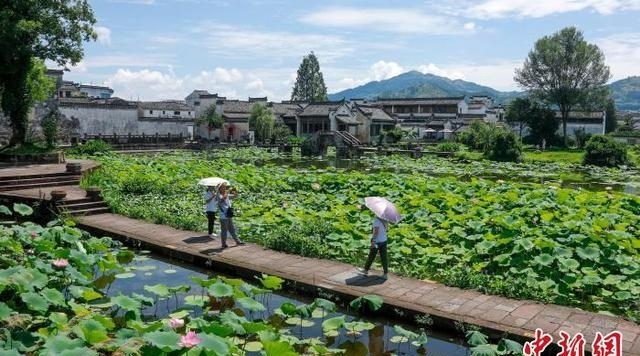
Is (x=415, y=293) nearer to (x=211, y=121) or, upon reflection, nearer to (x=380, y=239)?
(x=380, y=239)

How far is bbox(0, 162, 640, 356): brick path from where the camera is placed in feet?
22.1

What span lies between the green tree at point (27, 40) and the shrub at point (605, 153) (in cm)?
2847

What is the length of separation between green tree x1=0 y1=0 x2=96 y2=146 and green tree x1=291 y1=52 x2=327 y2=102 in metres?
52.3

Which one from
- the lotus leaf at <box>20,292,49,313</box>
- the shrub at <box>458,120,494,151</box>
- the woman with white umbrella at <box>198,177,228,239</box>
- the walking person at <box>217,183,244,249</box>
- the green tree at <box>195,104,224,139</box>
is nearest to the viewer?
the lotus leaf at <box>20,292,49,313</box>

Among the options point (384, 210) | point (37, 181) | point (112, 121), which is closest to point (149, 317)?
point (384, 210)

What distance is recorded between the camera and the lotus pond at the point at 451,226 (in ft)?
26.8

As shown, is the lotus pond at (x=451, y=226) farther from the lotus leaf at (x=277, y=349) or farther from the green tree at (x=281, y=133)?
the green tree at (x=281, y=133)

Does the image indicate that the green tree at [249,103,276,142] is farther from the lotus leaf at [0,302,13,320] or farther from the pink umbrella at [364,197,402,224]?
the lotus leaf at [0,302,13,320]

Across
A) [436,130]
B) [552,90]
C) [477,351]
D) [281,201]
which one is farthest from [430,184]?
[436,130]

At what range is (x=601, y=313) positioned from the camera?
7223mm

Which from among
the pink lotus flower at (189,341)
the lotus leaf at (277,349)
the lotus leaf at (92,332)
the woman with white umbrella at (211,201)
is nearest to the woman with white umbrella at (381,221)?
the woman with white umbrella at (211,201)

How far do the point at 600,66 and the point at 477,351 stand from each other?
49.5 metres

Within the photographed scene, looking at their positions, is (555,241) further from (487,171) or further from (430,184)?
(487,171)

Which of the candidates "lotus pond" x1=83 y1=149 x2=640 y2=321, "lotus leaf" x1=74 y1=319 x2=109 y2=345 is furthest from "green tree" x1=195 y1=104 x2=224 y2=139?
"lotus leaf" x1=74 y1=319 x2=109 y2=345
